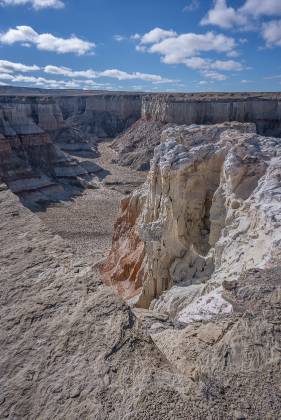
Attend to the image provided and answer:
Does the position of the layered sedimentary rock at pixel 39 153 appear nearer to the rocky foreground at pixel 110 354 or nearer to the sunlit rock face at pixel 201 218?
the sunlit rock face at pixel 201 218

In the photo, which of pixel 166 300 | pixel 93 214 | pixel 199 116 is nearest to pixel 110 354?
pixel 166 300

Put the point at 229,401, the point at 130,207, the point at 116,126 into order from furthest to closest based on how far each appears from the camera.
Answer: the point at 116,126
the point at 130,207
the point at 229,401

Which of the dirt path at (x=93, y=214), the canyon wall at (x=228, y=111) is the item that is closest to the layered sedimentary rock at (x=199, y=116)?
the canyon wall at (x=228, y=111)

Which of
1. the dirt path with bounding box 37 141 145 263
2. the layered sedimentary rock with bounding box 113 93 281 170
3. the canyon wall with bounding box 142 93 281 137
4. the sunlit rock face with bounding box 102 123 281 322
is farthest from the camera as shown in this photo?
the canyon wall with bounding box 142 93 281 137

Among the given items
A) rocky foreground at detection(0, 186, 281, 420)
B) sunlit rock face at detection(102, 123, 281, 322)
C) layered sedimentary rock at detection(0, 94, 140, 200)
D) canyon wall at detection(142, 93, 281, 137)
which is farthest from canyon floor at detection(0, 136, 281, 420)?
canyon wall at detection(142, 93, 281, 137)

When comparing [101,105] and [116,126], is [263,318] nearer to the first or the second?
[116,126]

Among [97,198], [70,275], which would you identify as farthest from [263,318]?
[97,198]

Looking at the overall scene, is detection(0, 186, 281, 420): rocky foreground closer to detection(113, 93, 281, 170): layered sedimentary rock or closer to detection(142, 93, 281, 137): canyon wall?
detection(113, 93, 281, 170): layered sedimentary rock
